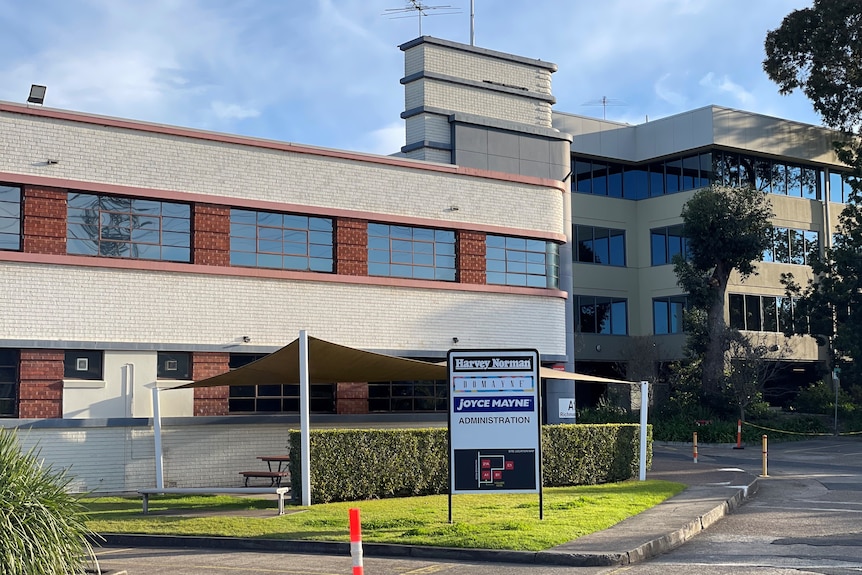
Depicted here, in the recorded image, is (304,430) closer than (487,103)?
Yes

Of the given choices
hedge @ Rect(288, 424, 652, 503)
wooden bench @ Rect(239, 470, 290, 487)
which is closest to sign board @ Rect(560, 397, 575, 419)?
hedge @ Rect(288, 424, 652, 503)

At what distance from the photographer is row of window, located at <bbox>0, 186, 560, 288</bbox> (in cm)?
→ 2184

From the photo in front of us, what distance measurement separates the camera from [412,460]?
19.8 meters

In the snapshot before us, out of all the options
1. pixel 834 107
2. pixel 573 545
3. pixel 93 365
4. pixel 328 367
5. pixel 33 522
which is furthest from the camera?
pixel 834 107

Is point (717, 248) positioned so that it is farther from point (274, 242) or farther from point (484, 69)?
point (274, 242)

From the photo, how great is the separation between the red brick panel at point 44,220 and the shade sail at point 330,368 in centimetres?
411

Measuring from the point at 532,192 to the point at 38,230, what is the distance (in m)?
12.8

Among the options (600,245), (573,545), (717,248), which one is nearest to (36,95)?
(573,545)

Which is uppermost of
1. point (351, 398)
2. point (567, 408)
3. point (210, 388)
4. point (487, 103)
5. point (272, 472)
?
point (487, 103)

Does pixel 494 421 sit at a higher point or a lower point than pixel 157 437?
higher

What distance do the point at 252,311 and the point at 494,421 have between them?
8921 millimetres

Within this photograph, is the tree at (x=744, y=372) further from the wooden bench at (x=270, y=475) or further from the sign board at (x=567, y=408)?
the wooden bench at (x=270, y=475)

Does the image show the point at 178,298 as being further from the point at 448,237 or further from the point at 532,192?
the point at 532,192

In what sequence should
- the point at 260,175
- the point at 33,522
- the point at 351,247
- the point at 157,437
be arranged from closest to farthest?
the point at 33,522
the point at 157,437
the point at 260,175
the point at 351,247
